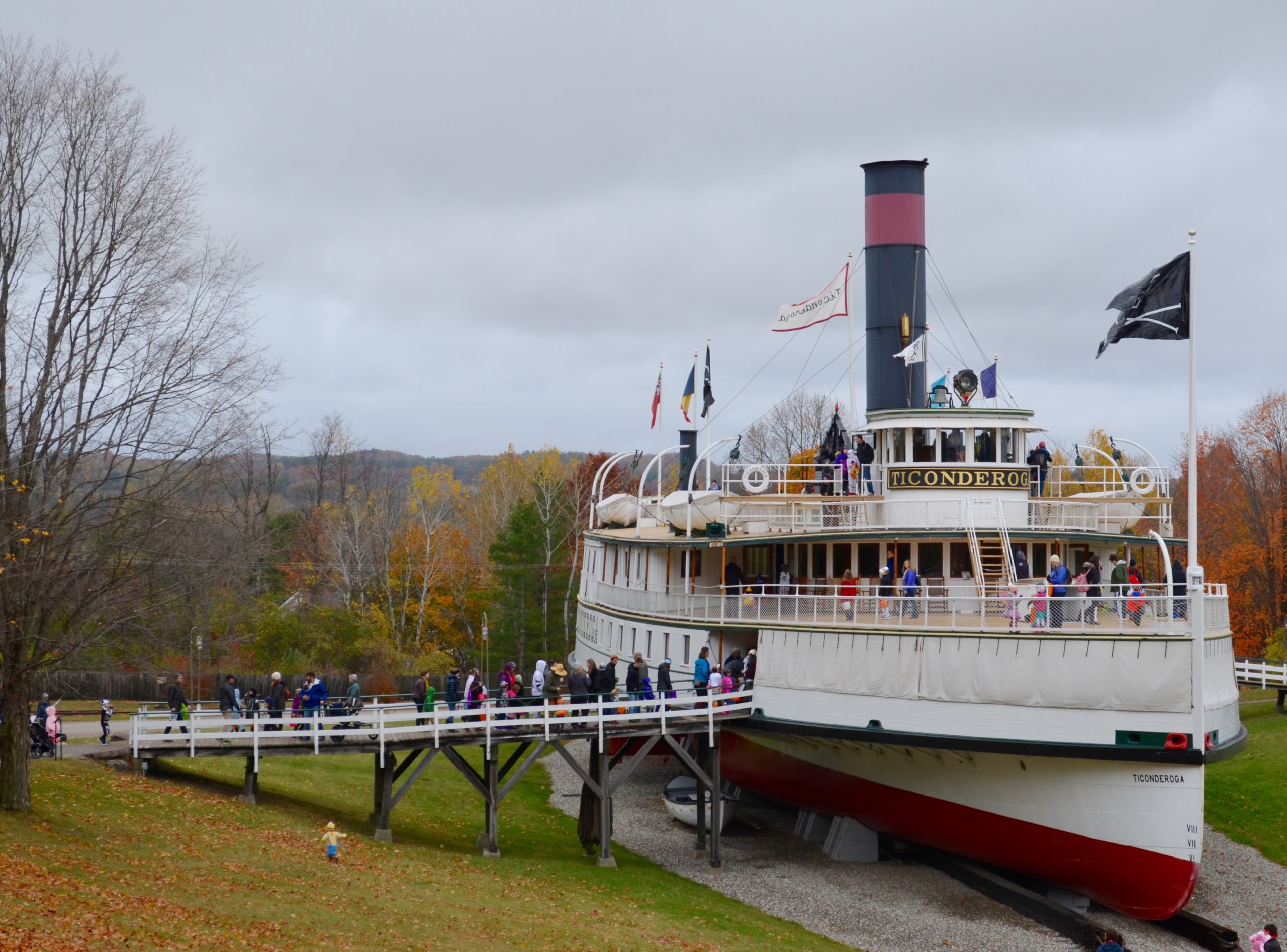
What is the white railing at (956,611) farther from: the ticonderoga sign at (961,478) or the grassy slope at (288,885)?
the grassy slope at (288,885)

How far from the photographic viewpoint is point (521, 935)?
18.3 metres

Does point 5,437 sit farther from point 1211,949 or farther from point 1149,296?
point 1211,949

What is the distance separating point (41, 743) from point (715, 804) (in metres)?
13.6

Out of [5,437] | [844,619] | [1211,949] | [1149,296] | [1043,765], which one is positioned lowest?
[1211,949]

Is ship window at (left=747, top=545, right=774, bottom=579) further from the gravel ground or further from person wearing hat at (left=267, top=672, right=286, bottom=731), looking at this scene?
person wearing hat at (left=267, top=672, right=286, bottom=731)

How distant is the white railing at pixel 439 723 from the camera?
2264 centimetres

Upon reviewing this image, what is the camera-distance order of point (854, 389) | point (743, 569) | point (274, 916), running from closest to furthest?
point (274, 916) < point (743, 569) < point (854, 389)

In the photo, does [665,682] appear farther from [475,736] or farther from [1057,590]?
[1057,590]

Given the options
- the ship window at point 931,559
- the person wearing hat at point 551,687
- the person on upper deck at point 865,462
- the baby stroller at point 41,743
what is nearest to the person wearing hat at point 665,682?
the person wearing hat at point 551,687

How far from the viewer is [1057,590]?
2400 centimetres

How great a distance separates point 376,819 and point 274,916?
7.17 m

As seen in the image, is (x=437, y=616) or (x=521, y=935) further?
(x=437, y=616)

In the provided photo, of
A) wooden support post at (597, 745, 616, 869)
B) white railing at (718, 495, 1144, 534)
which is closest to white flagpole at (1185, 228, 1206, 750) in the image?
white railing at (718, 495, 1144, 534)

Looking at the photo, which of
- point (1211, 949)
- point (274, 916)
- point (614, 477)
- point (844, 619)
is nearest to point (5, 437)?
point (274, 916)
